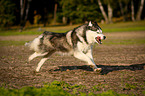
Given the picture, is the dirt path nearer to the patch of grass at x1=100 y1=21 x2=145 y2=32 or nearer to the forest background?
the patch of grass at x1=100 y1=21 x2=145 y2=32

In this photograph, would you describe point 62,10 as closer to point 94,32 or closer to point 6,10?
point 6,10

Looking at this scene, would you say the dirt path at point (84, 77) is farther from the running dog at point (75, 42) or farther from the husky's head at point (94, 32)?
the husky's head at point (94, 32)

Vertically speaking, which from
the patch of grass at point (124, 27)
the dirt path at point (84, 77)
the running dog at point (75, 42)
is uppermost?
the running dog at point (75, 42)

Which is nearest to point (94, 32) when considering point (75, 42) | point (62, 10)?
point (75, 42)

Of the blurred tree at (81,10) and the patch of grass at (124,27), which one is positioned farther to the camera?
the blurred tree at (81,10)

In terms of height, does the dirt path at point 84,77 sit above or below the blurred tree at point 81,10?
below

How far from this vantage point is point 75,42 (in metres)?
8.78

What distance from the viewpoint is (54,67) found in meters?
10.6

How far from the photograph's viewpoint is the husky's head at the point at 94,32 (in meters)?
8.31

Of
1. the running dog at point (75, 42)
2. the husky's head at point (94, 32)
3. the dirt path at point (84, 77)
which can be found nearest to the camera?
the dirt path at point (84, 77)

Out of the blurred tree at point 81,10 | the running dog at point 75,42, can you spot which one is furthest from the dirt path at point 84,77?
the blurred tree at point 81,10

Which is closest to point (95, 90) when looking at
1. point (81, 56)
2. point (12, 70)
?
point (81, 56)

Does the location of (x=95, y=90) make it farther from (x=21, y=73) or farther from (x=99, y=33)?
(x=21, y=73)

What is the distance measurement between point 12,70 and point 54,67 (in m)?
1.82
